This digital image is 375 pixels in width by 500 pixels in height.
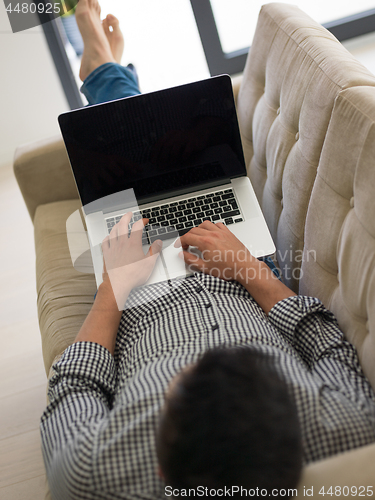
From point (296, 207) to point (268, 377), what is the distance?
0.54 metres

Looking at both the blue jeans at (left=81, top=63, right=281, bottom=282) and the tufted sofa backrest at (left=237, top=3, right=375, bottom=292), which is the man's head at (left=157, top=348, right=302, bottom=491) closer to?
the tufted sofa backrest at (left=237, top=3, right=375, bottom=292)

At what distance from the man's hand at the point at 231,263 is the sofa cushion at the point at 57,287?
0.36m

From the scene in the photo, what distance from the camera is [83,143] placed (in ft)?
3.62

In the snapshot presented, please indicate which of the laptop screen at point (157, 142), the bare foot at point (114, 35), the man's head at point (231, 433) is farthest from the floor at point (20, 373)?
the bare foot at point (114, 35)

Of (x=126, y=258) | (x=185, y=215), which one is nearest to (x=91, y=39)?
(x=185, y=215)

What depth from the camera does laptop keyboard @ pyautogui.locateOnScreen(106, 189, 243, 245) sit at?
1.13 m

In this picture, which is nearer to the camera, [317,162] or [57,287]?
[317,162]

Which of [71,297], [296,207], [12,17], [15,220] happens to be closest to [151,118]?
[296,207]

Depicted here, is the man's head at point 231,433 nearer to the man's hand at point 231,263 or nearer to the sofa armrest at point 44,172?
the man's hand at point 231,263

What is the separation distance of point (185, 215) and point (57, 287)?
42cm

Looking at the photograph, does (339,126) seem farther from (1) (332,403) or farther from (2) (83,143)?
(2) (83,143)

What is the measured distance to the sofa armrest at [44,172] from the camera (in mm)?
1539

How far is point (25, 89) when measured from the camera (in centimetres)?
283

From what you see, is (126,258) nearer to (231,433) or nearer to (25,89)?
(231,433)
